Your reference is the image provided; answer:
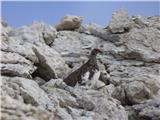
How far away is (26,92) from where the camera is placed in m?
16.6

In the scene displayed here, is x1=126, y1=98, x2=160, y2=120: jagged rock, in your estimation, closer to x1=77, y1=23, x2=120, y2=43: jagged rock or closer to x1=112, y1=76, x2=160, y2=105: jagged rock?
x1=112, y1=76, x2=160, y2=105: jagged rock

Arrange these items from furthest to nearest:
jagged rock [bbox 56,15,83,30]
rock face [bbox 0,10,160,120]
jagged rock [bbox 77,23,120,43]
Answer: jagged rock [bbox 56,15,83,30] → jagged rock [bbox 77,23,120,43] → rock face [bbox 0,10,160,120]

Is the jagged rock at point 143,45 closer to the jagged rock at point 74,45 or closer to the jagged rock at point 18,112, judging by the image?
the jagged rock at point 74,45

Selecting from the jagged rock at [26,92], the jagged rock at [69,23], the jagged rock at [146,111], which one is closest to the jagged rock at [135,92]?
the jagged rock at [146,111]

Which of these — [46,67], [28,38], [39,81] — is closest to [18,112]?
[39,81]

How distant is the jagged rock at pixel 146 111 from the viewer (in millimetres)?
20047

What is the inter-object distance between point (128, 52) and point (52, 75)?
26.7 ft

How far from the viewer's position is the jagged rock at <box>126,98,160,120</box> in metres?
20.0

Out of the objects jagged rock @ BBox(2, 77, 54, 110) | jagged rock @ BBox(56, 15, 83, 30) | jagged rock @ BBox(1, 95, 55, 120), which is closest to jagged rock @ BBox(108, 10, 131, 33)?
jagged rock @ BBox(56, 15, 83, 30)

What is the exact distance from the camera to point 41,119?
8.16 meters

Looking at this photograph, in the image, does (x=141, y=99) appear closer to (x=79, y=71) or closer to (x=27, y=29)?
(x=79, y=71)

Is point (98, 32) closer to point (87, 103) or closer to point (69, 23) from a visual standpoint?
point (69, 23)

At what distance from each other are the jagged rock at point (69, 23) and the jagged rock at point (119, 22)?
2.92 m

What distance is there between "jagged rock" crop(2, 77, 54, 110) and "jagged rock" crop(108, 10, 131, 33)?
55.8 ft
